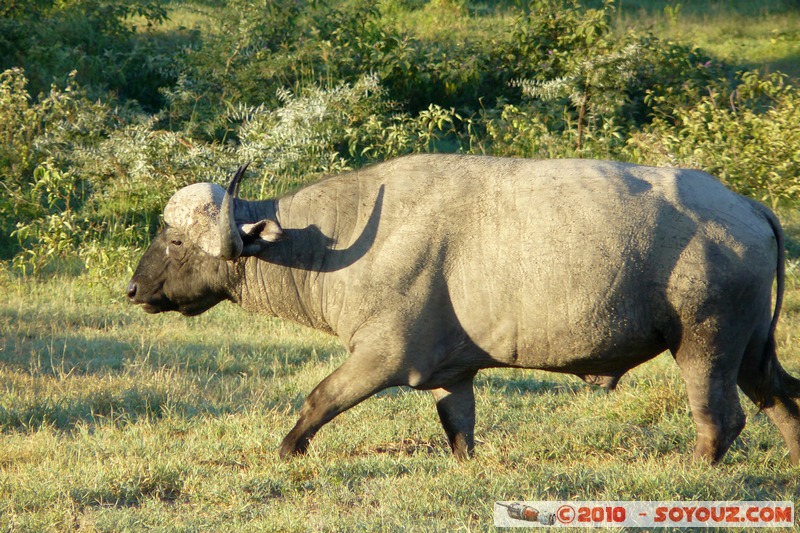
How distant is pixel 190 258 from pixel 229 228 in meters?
0.52

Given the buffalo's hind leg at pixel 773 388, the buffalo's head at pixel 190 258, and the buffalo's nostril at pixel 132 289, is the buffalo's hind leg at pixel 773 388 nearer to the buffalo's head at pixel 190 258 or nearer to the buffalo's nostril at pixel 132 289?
the buffalo's head at pixel 190 258

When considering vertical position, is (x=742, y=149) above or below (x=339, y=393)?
below

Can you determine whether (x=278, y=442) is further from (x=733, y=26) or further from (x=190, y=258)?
(x=733, y=26)

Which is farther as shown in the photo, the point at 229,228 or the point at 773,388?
the point at 773,388

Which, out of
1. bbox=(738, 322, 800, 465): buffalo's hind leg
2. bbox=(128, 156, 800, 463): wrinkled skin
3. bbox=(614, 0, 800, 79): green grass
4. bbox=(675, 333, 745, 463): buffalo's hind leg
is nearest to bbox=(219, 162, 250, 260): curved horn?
bbox=(128, 156, 800, 463): wrinkled skin

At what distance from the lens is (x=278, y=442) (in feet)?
18.3

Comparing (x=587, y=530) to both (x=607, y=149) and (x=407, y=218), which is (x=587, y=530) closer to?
(x=407, y=218)

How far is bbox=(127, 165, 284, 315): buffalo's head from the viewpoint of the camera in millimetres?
5551

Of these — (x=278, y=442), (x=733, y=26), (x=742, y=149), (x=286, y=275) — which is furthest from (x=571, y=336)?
(x=733, y=26)

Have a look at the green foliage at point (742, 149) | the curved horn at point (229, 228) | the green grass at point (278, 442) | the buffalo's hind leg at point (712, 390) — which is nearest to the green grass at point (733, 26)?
the green foliage at point (742, 149)

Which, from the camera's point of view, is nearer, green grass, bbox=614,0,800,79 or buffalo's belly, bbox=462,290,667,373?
buffalo's belly, bbox=462,290,667,373

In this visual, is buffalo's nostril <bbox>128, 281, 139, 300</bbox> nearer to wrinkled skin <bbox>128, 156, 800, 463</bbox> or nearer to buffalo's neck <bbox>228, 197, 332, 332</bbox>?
buffalo's neck <bbox>228, 197, 332, 332</bbox>

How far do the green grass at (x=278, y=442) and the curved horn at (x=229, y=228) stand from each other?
1.08 m

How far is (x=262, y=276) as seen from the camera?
564 centimetres
